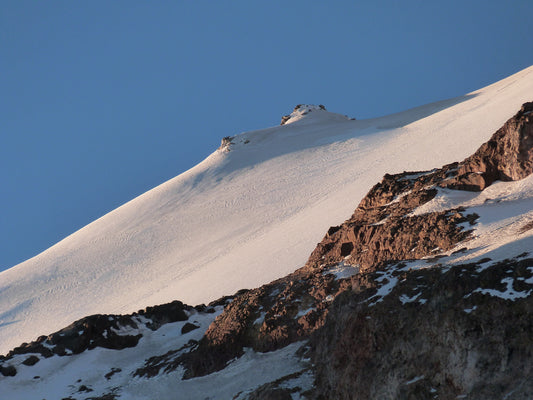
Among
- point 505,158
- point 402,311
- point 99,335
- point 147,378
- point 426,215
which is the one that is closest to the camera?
point 402,311

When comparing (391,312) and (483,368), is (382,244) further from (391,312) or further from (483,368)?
(483,368)

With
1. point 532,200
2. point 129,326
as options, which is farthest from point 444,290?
point 129,326

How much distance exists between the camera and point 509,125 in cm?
1797

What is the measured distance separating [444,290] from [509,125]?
876 cm

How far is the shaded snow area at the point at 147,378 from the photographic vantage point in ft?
50.2

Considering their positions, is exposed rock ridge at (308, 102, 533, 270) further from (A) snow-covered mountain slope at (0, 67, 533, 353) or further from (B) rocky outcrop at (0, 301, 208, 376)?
(A) snow-covered mountain slope at (0, 67, 533, 353)

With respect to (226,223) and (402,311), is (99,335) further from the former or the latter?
(226,223)

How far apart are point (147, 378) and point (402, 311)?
11.0 m

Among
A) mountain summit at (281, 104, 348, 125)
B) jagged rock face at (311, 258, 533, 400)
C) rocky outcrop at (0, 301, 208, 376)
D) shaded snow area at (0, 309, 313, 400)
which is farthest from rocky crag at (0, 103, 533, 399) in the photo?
mountain summit at (281, 104, 348, 125)

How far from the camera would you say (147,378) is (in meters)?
19.8

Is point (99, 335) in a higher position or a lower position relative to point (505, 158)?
lower

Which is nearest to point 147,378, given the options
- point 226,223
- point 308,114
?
point 226,223

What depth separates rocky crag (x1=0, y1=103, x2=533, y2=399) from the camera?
970 cm

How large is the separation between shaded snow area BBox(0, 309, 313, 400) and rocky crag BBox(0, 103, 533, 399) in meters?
0.35
